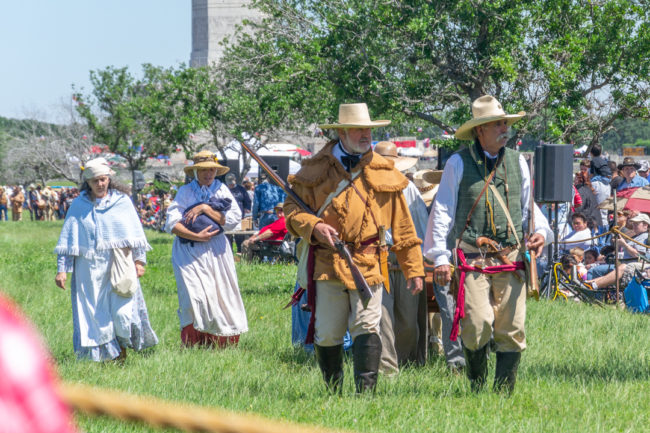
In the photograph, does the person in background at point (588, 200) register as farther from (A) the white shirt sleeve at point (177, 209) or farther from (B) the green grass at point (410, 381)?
(A) the white shirt sleeve at point (177, 209)

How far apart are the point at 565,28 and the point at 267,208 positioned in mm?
6591

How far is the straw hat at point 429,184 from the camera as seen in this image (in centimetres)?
847

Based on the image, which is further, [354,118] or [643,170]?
[643,170]

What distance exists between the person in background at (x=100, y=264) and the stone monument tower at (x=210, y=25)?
89322mm

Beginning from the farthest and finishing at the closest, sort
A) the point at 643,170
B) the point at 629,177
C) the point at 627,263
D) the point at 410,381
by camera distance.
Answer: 1. the point at 643,170
2. the point at 629,177
3. the point at 627,263
4. the point at 410,381

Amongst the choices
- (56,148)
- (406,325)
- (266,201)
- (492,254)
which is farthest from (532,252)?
(56,148)

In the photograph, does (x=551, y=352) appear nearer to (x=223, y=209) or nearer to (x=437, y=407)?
(x=437, y=407)

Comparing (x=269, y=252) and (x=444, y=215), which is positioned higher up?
(x=444, y=215)

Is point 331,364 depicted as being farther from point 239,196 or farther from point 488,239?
point 239,196

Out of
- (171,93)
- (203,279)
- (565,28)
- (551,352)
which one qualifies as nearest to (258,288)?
(203,279)

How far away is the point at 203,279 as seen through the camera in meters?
8.48

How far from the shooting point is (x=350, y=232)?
18.8ft

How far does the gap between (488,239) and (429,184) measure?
306 cm

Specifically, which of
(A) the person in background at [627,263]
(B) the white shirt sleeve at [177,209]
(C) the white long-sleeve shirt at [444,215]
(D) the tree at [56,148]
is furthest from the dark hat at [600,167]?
(D) the tree at [56,148]
